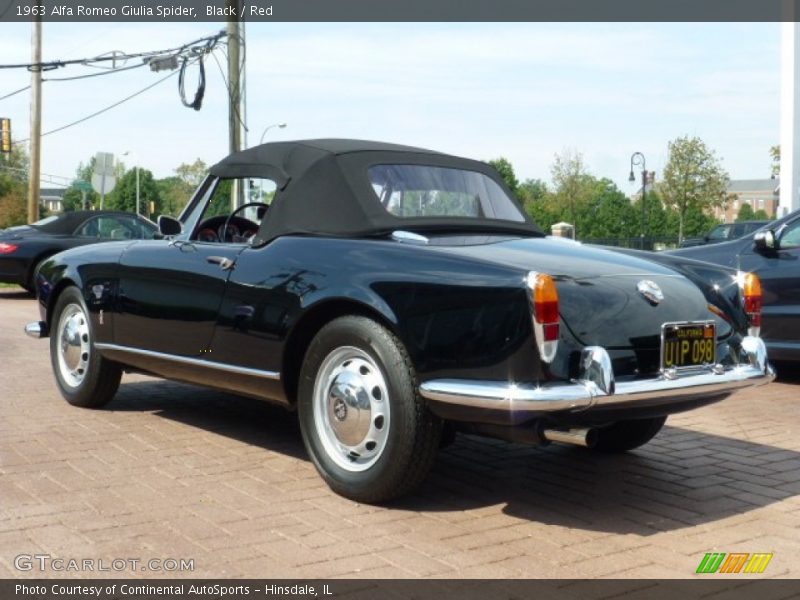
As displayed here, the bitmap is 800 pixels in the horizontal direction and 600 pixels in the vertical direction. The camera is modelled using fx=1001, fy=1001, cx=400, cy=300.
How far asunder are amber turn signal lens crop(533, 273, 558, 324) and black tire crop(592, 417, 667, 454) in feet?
5.22

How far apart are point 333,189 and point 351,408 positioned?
1.15 metres

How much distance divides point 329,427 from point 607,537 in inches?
50.4

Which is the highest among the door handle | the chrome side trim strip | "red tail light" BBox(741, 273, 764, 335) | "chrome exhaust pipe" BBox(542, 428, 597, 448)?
the door handle

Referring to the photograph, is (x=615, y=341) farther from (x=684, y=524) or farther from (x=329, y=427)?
(x=329, y=427)

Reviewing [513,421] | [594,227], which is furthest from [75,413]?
[594,227]

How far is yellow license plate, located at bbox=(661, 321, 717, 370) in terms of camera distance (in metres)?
4.09

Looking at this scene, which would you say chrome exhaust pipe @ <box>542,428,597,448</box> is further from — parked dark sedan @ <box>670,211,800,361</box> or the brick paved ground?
parked dark sedan @ <box>670,211,800,361</box>

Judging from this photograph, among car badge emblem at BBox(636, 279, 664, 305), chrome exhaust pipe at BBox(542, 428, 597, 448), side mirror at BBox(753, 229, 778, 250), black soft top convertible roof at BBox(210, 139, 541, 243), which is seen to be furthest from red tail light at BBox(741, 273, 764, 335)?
side mirror at BBox(753, 229, 778, 250)

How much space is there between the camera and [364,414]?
4.19 meters

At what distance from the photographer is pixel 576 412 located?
376 cm

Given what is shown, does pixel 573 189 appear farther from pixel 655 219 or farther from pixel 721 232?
pixel 721 232

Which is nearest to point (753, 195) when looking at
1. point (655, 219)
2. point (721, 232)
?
point (655, 219)

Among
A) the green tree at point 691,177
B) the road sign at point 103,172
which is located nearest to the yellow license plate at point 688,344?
the road sign at point 103,172

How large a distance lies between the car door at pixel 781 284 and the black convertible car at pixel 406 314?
310cm
